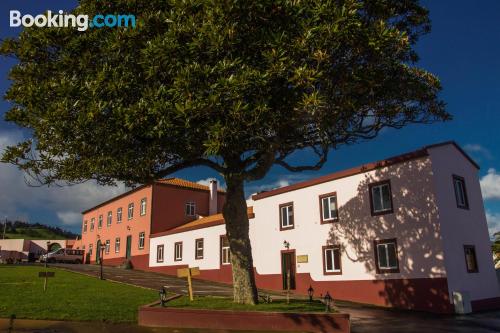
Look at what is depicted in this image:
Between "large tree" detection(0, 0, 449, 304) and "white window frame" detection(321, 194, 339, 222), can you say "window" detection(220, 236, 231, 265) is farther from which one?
"large tree" detection(0, 0, 449, 304)

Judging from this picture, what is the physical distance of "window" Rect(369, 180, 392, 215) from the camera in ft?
72.0

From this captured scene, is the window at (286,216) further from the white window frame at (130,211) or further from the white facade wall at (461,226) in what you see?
the white window frame at (130,211)

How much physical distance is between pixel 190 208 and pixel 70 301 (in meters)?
28.6

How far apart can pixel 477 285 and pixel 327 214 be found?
27.9ft

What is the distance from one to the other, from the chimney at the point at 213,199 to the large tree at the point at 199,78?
106 ft

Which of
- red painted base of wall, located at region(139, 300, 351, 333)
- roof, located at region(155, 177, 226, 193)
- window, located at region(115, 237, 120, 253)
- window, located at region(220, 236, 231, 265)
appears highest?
roof, located at region(155, 177, 226, 193)

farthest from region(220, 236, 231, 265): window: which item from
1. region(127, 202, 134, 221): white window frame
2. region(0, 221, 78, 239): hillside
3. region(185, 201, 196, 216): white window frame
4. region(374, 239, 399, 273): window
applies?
region(0, 221, 78, 239): hillside

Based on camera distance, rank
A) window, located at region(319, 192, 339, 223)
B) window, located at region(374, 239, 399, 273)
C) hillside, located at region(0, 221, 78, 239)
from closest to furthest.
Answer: window, located at region(374, 239, 399, 273)
window, located at region(319, 192, 339, 223)
hillside, located at region(0, 221, 78, 239)

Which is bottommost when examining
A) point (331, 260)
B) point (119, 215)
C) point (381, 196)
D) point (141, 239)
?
point (331, 260)

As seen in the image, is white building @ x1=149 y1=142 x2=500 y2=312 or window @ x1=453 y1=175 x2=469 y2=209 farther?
window @ x1=453 y1=175 x2=469 y2=209

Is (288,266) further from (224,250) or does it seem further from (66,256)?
(66,256)

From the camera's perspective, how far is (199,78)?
34.7ft

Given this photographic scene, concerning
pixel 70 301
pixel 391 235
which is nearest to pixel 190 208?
pixel 391 235

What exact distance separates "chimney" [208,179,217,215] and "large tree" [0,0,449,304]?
32178 mm
